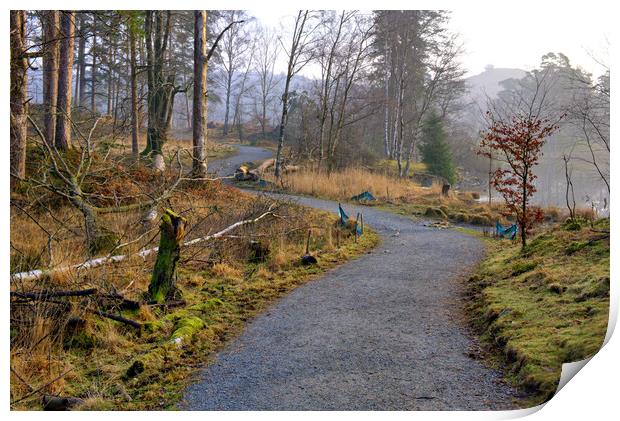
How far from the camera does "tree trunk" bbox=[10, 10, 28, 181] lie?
14.5 ft

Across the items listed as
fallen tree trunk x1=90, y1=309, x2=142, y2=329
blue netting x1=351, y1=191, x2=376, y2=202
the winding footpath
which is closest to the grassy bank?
blue netting x1=351, y1=191, x2=376, y2=202

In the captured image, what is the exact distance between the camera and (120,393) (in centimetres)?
317

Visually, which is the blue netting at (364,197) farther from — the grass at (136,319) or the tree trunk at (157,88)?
the grass at (136,319)

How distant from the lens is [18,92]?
4605 mm

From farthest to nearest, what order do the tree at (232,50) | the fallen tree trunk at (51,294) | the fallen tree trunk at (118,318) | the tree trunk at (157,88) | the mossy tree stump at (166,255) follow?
the tree at (232,50) → the tree trunk at (157,88) → the mossy tree stump at (166,255) → the fallen tree trunk at (118,318) → the fallen tree trunk at (51,294)

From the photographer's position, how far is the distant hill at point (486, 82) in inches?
363

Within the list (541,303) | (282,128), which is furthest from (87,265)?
(282,128)

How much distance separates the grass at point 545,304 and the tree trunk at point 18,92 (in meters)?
4.20

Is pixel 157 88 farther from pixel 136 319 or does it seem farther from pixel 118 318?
pixel 118 318

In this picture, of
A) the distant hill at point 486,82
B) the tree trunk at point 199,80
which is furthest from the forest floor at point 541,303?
the tree trunk at point 199,80

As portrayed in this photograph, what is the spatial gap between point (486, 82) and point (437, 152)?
210 cm

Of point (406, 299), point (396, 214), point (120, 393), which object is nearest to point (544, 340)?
point (406, 299)

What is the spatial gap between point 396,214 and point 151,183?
22.3ft

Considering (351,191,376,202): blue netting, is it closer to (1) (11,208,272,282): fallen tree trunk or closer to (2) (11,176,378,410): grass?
(2) (11,176,378,410): grass
